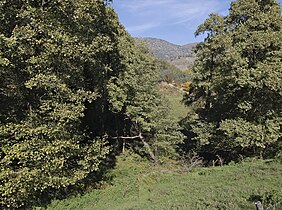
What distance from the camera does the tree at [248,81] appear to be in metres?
19.6

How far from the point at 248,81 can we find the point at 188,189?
7709 mm

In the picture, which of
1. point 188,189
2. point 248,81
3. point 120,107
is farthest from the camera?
point 120,107

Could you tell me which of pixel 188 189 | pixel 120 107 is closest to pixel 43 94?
pixel 120 107

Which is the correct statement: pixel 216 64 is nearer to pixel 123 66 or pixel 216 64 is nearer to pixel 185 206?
pixel 123 66

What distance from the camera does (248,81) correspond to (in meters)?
19.4

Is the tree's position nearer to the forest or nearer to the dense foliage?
the forest

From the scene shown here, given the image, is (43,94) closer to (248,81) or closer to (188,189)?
(188,189)

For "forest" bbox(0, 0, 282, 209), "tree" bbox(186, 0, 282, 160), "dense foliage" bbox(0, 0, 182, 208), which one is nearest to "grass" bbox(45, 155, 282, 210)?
"forest" bbox(0, 0, 282, 209)

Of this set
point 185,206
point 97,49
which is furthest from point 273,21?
point 185,206

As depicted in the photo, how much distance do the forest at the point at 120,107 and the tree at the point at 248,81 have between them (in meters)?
0.07

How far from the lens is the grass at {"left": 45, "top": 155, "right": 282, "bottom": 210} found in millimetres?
12945

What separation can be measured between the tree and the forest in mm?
70

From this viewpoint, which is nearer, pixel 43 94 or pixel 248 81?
pixel 43 94

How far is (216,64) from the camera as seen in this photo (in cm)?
2444
